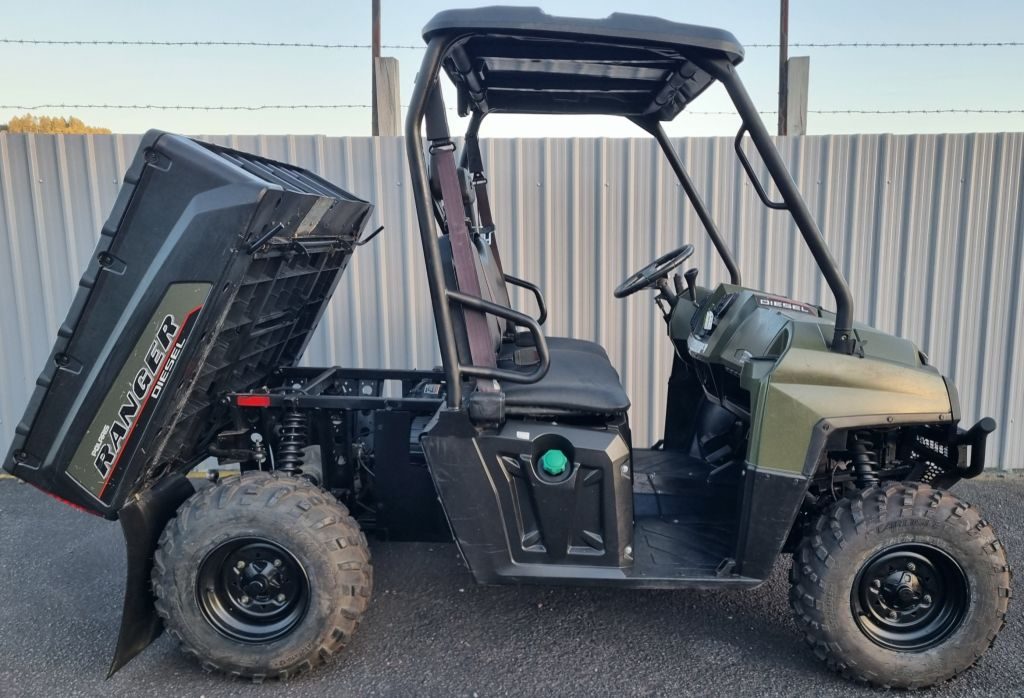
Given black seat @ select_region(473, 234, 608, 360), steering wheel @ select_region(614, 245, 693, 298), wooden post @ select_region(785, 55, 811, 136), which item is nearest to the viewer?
black seat @ select_region(473, 234, 608, 360)

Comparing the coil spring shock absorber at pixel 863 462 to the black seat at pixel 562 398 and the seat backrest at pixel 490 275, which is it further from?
the seat backrest at pixel 490 275

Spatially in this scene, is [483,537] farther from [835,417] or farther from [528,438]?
[835,417]

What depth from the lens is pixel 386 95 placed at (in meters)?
5.56

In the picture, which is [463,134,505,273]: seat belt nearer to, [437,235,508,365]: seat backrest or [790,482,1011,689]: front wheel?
[437,235,508,365]: seat backrest

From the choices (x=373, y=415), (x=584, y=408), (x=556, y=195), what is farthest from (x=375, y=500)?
(x=556, y=195)

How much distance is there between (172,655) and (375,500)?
3.50 feet

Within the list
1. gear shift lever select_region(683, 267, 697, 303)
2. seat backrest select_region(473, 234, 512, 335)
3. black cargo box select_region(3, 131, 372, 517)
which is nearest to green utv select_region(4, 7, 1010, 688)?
black cargo box select_region(3, 131, 372, 517)

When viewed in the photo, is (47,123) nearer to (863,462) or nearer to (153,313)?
(153,313)

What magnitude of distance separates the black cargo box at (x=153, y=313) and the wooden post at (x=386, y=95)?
9.36ft

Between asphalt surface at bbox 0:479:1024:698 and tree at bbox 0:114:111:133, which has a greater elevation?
tree at bbox 0:114:111:133

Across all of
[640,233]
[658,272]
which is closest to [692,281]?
[658,272]

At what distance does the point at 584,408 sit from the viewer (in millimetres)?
2705

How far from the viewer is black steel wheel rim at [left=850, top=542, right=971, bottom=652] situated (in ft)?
8.73

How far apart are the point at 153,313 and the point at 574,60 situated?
1888 mm
